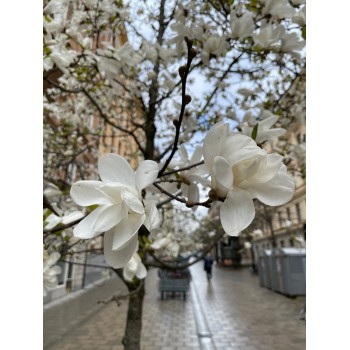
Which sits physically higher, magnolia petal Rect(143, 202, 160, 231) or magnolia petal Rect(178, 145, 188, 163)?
magnolia petal Rect(178, 145, 188, 163)

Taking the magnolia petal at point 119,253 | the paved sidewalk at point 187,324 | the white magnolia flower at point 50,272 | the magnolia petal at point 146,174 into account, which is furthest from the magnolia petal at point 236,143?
the paved sidewalk at point 187,324

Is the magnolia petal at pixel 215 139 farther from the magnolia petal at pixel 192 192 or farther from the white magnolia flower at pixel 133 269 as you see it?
the white magnolia flower at pixel 133 269

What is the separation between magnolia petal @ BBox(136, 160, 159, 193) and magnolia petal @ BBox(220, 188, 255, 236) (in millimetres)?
194

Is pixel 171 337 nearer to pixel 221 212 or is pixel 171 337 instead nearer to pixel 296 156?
pixel 296 156

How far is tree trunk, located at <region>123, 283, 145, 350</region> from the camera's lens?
134 inches

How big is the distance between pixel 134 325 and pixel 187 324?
181 inches

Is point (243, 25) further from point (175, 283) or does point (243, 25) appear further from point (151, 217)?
point (175, 283)

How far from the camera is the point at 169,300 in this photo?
10977 mm

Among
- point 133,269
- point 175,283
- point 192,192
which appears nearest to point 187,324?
point 175,283

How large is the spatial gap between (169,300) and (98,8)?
32.9 ft

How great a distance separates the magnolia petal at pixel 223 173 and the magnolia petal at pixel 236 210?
→ 5 cm

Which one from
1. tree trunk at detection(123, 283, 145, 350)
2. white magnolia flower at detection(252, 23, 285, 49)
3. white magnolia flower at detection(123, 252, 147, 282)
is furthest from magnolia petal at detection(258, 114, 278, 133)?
tree trunk at detection(123, 283, 145, 350)

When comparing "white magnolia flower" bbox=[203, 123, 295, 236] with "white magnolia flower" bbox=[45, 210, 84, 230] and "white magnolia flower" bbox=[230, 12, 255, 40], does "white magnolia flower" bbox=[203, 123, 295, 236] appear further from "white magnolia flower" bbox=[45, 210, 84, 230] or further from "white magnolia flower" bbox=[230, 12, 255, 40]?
"white magnolia flower" bbox=[230, 12, 255, 40]

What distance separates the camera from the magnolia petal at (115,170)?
799 millimetres
